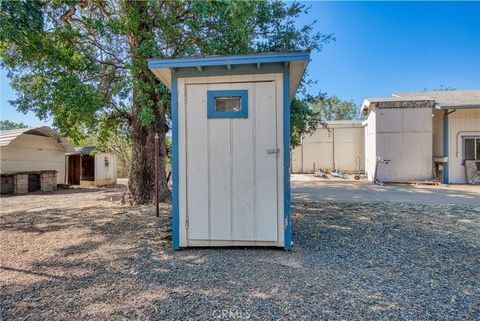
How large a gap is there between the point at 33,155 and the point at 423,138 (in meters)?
17.1

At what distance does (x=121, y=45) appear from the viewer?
21.2ft

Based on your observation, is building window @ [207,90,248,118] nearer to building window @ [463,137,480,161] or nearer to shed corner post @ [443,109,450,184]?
shed corner post @ [443,109,450,184]

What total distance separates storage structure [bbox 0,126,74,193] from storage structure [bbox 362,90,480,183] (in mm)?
13283

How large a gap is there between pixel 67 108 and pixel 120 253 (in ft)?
11.2

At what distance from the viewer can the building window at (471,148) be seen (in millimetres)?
10352

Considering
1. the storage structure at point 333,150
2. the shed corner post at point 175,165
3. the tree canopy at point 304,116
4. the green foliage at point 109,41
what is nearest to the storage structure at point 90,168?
the green foliage at point 109,41

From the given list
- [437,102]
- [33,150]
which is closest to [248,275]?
[437,102]

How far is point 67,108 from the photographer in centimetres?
510

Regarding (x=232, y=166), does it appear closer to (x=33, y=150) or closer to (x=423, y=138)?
(x=423, y=138)

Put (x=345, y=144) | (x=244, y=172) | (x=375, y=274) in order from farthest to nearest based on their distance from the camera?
(x=345, y=144) < (x=244, y=172) < (x=375, y=274)

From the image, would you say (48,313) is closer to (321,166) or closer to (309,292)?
(309,292)

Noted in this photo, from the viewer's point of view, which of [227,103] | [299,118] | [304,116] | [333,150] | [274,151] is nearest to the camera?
[274,151]

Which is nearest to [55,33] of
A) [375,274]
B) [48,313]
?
[48,313]

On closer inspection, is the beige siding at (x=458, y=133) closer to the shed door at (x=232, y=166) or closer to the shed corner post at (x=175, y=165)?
the shed door at (x=232, y=166)
